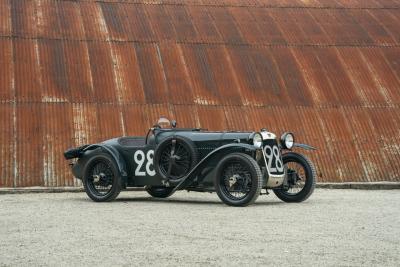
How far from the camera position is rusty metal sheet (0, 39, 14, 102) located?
18.8 meters

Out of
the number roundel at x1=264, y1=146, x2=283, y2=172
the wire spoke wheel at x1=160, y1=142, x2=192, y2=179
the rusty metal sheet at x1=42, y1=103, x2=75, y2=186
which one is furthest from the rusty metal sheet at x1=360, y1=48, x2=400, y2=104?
the wire spoke wheel at x1=160, y1=142, x2=192, y2=179

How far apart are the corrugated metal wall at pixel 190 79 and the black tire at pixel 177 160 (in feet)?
14.5

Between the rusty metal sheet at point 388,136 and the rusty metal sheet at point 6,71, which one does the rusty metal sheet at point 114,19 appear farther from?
the rusty metal sheet at point 388,136

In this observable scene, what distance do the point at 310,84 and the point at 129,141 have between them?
29.0 feet

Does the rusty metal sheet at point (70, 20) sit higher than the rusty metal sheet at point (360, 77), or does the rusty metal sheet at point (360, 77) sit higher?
the rusty metal sheet at point (70, 20)

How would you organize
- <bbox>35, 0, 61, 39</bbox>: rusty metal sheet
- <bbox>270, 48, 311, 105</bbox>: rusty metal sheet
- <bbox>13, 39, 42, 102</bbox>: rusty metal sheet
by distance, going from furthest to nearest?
<bbox>35, 0, 61, 39</bbox>: rusty metal sheet, <bbox>270, 48, 311, 105</bbox>: rusty metal sheet, <bbox>13, 39, 42, 102</bbox>: rusty metal sheet

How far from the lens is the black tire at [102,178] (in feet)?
44.2

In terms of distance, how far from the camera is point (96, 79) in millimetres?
20078

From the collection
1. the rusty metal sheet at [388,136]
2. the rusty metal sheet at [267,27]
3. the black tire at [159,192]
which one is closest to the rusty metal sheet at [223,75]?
Result: the rusty metal sheet at [267,27]

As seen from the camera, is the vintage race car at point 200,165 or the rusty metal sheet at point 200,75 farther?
the rusty metal sheet at point 200,75

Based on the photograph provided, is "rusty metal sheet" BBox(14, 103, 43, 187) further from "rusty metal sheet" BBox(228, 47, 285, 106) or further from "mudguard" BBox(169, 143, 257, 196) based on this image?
"rusty metal sheet" BBox(228, 47, 285, 106)

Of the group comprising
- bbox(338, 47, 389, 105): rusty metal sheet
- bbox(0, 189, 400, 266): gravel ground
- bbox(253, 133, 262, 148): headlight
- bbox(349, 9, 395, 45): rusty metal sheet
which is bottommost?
bbox(0, 189, 400, 266): gravel ground

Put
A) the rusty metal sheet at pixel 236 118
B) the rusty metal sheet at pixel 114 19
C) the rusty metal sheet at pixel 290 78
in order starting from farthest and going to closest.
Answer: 1. the rusty metal sheet at pixel 114 19
2. the rusty metal sheet at pixel 290 78
3. the rusty metal sheet at pixel 236 118

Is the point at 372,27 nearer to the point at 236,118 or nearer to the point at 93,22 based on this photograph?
the point at 236,118
